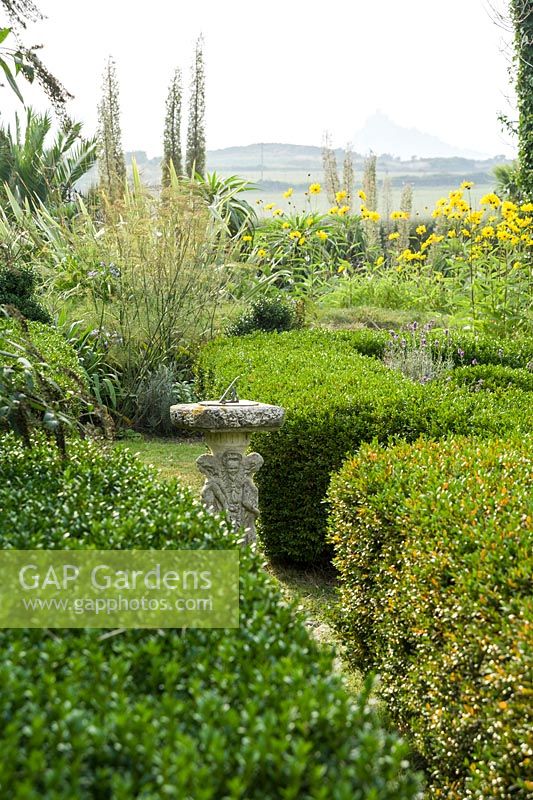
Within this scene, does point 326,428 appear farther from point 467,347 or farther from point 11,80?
point 467,347

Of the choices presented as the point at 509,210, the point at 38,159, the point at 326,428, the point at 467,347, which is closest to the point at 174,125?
the point at 38,159

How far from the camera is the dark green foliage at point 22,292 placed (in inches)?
341

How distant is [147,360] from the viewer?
9.37 metres

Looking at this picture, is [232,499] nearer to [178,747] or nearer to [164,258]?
[178,747]

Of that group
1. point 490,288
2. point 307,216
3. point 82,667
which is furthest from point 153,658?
point 307,216

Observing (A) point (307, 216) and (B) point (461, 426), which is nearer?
(B) point (461, 426)

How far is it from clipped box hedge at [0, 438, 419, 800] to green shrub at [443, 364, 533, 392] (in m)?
4.79

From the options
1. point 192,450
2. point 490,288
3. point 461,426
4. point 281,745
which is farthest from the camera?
point 490,288

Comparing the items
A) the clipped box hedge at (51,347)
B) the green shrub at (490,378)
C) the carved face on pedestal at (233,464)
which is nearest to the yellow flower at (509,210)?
the green shrub at (490,378)

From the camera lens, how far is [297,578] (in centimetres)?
548

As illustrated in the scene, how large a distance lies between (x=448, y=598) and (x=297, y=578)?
2.72m

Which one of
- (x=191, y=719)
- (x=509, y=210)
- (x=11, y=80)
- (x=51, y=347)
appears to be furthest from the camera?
(x=509, y=210)

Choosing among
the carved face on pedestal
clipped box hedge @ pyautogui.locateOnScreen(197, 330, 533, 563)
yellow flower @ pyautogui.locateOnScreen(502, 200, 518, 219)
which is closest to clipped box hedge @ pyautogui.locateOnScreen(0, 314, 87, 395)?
the carved face on pedestal

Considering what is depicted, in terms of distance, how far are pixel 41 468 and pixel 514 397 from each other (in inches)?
141
